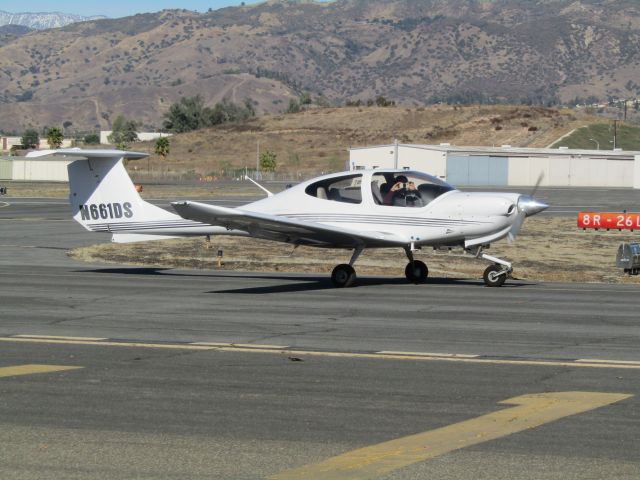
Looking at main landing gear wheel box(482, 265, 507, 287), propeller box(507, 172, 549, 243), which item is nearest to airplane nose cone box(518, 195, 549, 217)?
propeller box(507, 172, 549, 243)

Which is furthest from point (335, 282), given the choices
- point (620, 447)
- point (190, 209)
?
point (620, 447)

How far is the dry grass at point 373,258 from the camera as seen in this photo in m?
25.5

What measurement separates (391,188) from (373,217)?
65cm

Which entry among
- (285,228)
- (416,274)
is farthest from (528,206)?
(285,228)

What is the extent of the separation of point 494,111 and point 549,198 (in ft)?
281

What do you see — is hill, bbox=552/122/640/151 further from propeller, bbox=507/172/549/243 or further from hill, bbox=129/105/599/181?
propeller, bbox=507/172/549/243

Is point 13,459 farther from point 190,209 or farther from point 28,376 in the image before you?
point 190,209

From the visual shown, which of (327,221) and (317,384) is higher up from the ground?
(327,221)

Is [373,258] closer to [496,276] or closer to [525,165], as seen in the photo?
[496,276]

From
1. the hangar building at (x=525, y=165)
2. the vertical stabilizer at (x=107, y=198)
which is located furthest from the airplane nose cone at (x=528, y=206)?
the hangar building at (x=525, y=165)

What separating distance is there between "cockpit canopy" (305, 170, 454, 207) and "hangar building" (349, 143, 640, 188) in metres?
92.9

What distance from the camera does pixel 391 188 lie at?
814 inches

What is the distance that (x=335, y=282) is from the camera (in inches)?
810

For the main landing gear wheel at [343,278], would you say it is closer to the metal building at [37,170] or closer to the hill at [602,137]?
the metal building at [37,170]
